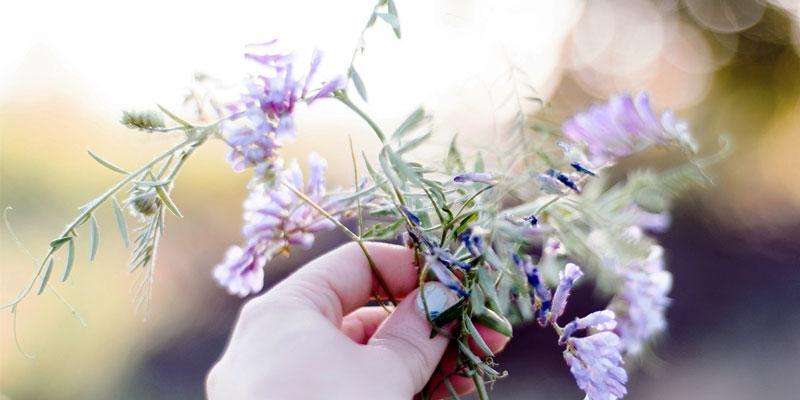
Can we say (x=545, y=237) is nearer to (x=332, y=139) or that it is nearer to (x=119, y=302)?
(x=332, y=139)

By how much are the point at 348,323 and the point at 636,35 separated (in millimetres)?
8107

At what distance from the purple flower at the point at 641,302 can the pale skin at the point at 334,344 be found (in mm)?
160

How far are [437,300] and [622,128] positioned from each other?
0.30 metres

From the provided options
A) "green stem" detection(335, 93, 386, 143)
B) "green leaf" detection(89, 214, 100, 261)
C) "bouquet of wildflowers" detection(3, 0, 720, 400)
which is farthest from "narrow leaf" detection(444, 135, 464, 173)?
"green leaf" detection(89, 214, 100, 261)

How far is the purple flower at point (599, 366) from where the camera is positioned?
947 millimetres

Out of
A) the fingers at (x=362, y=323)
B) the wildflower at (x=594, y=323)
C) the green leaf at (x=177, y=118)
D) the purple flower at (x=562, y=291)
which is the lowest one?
the fingers at (x=362, y=323)

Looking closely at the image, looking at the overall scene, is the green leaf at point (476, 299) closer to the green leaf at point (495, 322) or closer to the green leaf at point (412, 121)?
the green leaf at point (495, 322)

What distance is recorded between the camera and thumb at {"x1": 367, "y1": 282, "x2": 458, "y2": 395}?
3.19 ft

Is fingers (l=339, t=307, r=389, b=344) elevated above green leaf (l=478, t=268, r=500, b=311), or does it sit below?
below

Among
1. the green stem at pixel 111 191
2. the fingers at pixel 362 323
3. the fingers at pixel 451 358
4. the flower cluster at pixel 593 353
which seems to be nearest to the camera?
the green stem at pixel 111 191

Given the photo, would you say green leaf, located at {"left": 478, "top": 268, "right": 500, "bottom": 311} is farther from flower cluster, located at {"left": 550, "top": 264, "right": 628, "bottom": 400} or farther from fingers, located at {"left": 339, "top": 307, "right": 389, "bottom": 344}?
fingers, located at {"left": 339, "top": 307, "right": 389, "bottom": 344}

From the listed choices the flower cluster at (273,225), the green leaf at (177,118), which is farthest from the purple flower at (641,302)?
the green leaf at (177,118)

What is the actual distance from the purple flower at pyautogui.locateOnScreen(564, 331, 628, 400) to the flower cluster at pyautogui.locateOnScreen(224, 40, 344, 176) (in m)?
0.40

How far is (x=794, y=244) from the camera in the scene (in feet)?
19.2
